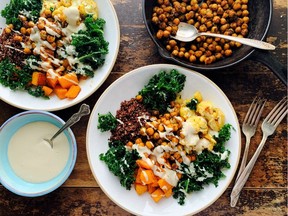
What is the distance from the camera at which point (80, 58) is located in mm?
2553

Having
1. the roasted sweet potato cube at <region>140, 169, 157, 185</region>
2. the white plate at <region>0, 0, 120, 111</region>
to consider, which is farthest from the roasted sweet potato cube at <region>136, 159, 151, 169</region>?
the white plate at <region>0, 0, 120, 111</region>

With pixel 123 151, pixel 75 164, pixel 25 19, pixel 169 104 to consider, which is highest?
pixel 25 19

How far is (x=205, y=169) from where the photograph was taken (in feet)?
8.23

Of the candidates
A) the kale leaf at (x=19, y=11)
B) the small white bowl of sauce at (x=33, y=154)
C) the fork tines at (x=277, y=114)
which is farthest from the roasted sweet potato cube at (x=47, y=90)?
the fork tines at (x=277, y=114)

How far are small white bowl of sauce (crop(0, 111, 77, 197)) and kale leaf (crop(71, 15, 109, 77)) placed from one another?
405 millimetres

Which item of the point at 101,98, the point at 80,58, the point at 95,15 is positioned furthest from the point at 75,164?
the point at 95,15

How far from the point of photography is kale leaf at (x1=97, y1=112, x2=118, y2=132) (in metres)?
2.54

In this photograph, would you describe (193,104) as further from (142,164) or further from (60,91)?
(60,91)

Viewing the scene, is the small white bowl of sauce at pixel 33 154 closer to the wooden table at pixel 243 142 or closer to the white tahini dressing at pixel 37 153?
the white tahini dressing at pixel 37 153

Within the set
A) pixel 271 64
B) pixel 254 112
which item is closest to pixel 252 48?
pixel 271 64

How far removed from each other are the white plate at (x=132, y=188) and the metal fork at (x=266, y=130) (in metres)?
0.14

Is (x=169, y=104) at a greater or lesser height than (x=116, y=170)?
greater

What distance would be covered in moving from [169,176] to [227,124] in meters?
0.46

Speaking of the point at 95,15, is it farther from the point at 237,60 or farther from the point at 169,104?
the point at 237,60
